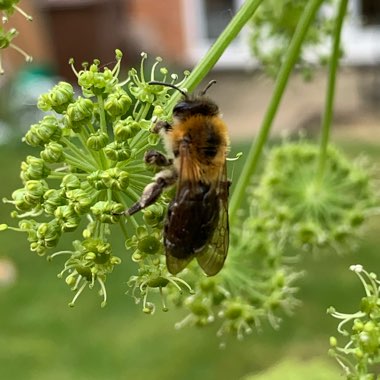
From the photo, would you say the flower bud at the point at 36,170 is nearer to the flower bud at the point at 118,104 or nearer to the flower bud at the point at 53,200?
the flower bud at the point at 53,200

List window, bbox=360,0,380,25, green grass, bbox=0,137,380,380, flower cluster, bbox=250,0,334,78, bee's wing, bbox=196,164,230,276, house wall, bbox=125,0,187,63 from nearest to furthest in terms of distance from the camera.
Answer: bee's wing, bbox=196,164,230,276
flower cluster, bbox=250,0,334,78
green grass, bbox=0,137,380,380
window, bbox=360,0,380,25
house wall, bbox=125,0,187,63

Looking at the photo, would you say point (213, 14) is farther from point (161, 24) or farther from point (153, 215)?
point (153, 215)

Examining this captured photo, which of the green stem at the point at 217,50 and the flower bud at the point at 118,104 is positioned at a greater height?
the green stem at the point at 217,50

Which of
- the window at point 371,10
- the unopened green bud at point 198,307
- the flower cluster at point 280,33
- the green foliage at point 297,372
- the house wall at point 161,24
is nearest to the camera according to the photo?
the unopened green bud at point 198,307

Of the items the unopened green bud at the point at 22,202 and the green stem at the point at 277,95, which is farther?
the green stem at the point at 277,95

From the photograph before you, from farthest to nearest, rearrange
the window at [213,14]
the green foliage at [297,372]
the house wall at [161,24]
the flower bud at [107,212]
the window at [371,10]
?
the window at [213,14] < the house wall at [161,24] < the window at [371,10] < the green foliage at [297,372] < the flower bud at [107,212]

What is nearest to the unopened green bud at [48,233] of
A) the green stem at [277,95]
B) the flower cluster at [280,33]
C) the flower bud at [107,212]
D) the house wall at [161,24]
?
the flower bud at [107,212]

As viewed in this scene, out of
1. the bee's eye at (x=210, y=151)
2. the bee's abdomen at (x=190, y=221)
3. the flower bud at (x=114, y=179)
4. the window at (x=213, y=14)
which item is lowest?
the window at (x=213, y=14)

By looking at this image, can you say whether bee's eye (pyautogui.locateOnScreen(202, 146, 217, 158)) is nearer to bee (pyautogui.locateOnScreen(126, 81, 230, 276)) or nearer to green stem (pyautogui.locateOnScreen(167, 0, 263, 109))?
bee (pyautogui.locateOnScreen(126, 81, 230, 276))

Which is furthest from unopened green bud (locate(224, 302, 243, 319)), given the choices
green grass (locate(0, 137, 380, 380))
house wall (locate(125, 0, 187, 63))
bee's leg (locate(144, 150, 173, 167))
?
house wall (locate(125, 0, 187, 63))
